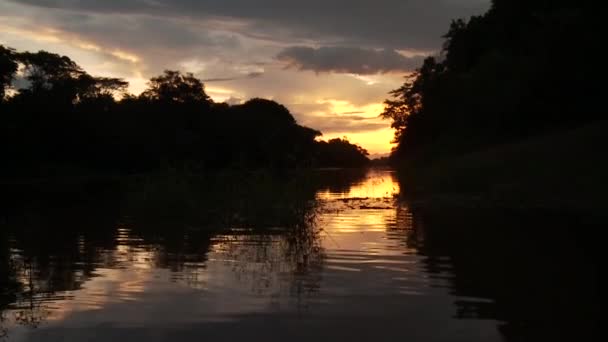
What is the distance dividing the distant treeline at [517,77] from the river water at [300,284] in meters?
22.3

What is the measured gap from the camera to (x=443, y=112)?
6625 cm

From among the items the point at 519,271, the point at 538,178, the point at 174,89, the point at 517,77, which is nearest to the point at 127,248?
the point at 519,271

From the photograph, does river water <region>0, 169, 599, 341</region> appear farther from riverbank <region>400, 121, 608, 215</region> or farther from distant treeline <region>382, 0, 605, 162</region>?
distant treeline <region>382, 0, 605, 162</region>

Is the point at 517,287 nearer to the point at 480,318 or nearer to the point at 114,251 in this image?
the point at 480,318

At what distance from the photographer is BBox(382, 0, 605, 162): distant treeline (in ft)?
123

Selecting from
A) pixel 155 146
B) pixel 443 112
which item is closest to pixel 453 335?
pixel 443 112

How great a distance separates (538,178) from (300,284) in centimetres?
2017

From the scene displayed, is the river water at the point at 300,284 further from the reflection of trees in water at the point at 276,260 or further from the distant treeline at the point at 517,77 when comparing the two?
the distant treeline at the point at 517,77

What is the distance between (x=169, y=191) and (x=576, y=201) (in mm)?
14761

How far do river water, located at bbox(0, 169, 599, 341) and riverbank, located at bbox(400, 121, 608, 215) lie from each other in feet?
20.2

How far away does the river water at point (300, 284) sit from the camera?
336 inches

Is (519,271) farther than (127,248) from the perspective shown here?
No

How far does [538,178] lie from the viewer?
93.7 ft

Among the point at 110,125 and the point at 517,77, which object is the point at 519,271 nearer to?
the point at 517,77
